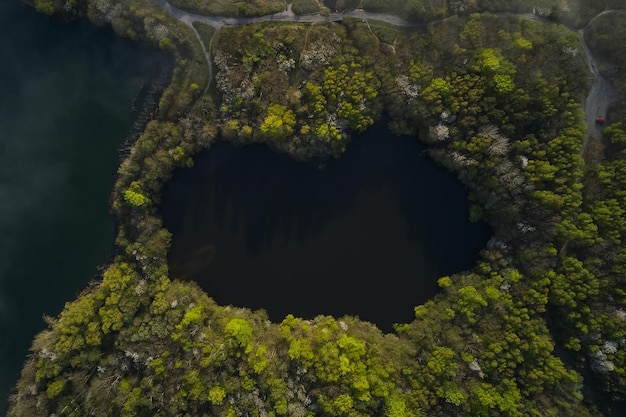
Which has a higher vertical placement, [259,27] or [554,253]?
[259,27]

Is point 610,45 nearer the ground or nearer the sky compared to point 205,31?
nearer the sky

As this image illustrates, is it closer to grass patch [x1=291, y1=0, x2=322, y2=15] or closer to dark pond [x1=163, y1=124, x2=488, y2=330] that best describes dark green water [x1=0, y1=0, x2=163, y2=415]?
dark pond [x1=163, y1=124, x2=488, y2=330]

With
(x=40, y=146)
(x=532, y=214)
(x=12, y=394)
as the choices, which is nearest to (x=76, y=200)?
(x=40, y=146)

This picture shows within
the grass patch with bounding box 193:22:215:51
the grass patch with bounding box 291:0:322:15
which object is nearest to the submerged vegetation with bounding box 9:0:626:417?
the grass patch with bounding box 193:22:215:51

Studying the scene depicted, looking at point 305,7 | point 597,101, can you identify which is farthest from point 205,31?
point 597,101

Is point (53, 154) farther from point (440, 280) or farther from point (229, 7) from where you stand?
point (440, 280)

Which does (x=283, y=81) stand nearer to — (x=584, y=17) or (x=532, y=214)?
(x=532, y=214)
